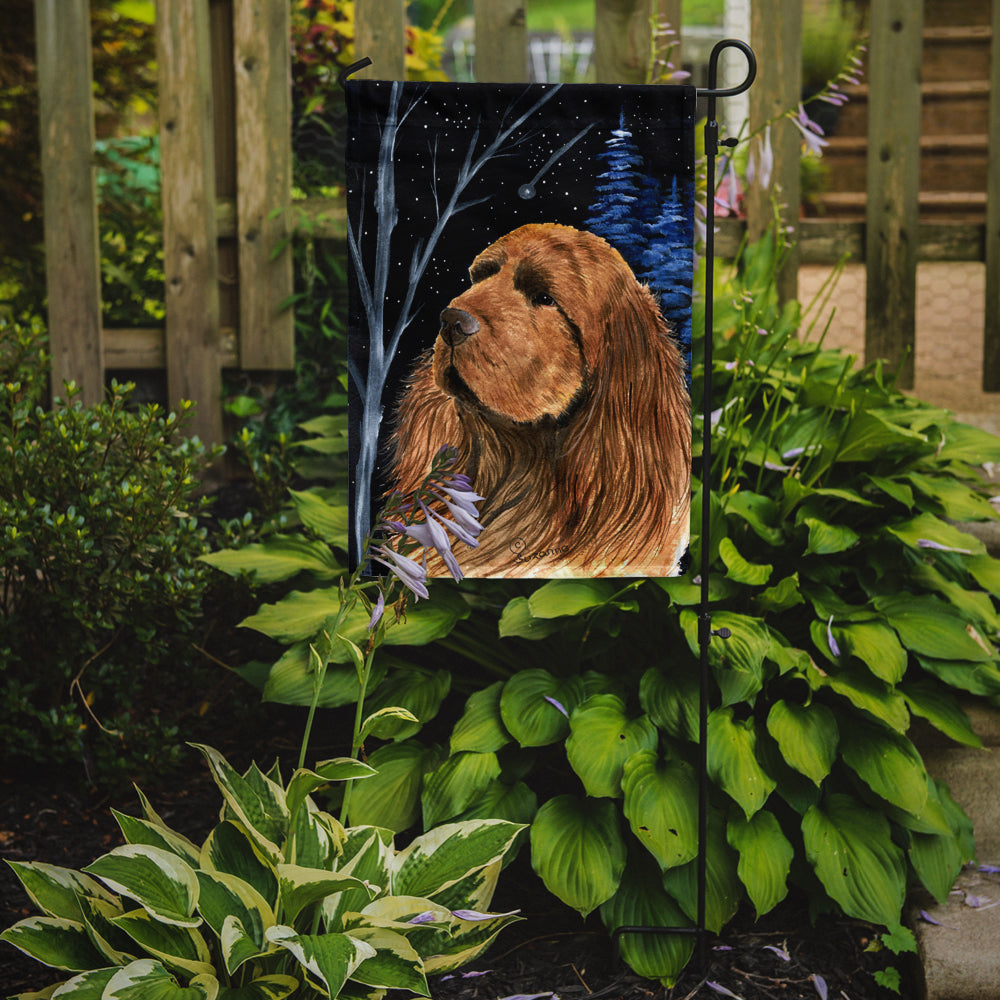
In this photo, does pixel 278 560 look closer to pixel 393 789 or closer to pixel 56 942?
pixel 393 789

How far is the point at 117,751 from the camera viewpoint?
2.39 metres

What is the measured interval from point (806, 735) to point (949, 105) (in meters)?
5.44

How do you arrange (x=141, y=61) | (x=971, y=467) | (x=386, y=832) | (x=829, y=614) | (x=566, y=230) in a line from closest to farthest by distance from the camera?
(x=386, y=832)
(x=566, y=230)
(x=829, y=614)
(x=971, y=467)
(x=141, y=61)

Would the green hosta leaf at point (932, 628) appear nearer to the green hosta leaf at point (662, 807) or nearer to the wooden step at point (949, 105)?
the green hosta leaf at point (662, 807)

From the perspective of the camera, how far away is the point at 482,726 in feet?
6.77

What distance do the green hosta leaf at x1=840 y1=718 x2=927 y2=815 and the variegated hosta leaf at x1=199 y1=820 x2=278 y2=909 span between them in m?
1.13

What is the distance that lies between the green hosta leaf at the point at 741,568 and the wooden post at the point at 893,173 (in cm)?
143

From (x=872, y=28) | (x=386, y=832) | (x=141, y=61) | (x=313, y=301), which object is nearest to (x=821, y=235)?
(x=872, y=28)

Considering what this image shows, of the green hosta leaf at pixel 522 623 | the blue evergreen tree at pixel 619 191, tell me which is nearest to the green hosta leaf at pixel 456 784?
the green hosta leaf at pixel 522 623

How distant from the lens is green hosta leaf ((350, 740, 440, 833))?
204cm

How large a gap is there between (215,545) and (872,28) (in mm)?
2602

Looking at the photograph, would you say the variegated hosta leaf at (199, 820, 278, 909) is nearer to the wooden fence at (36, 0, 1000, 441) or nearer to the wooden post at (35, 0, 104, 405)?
the wooden fence at (36, 0, 1000, 441)

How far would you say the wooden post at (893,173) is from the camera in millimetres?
3273

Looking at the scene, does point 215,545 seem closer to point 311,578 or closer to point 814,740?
point 311,578
